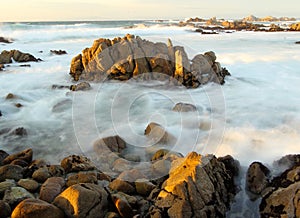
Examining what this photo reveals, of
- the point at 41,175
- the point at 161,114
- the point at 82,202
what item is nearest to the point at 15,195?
the point at 41,175

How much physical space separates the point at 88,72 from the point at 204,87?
4929 mm

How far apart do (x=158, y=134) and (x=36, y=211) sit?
3.46 m

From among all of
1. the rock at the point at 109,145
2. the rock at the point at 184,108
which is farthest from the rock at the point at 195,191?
the rock at the point at 184,108

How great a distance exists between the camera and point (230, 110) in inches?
325

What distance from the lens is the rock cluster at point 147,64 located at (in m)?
11.2

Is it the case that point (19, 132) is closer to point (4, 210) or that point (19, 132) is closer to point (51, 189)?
point (51, 189)

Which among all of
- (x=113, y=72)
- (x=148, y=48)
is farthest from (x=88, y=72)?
(x=148, y=48)

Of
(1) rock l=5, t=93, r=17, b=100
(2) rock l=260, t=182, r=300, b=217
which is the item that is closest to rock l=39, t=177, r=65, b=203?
(2) rock l=260, t=182, r=300, b=217

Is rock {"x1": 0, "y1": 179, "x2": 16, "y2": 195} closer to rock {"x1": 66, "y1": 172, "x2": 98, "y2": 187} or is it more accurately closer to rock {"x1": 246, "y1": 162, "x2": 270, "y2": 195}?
rock {"x1": 66, "y1": 172, "x2": 98, "y2": 187}

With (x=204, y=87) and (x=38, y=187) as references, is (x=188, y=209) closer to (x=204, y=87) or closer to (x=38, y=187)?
(x=38, y=187)

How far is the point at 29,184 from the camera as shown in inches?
165

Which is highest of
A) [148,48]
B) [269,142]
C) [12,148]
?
[148,48]

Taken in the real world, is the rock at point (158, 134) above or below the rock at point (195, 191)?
below

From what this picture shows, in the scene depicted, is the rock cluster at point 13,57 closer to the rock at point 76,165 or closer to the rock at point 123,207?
the rock at point 76,165
